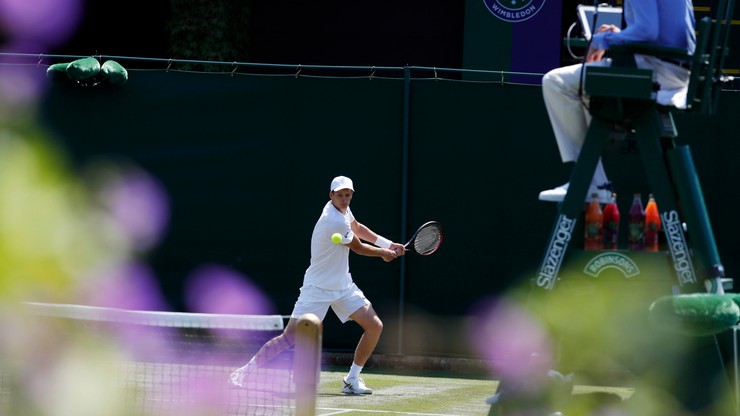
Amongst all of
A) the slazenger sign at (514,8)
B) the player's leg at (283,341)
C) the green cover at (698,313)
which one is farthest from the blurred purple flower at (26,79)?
the green cover at (698,313)

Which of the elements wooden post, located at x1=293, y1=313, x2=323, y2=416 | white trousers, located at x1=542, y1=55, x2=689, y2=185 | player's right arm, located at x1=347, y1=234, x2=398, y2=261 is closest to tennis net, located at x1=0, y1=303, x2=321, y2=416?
wooden post, located at x1=293, y1=313, x2=323, y2=416

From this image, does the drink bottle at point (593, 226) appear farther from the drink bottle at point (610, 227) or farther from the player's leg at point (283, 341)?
the player's leg at point (283, 341)

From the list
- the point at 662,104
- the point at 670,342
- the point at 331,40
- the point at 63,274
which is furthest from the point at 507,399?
the point at 331,40

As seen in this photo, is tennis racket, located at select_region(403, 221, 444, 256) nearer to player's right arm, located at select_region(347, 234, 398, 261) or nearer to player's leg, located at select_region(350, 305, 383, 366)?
player's right arm, located at select_region(347, 234, 398, 261)

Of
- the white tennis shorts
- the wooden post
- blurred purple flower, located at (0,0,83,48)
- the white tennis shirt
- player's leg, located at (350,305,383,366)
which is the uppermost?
the wooden post

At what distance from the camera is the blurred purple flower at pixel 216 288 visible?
33.1 feet

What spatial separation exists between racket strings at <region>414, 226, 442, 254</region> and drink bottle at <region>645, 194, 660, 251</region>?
3.63 metres

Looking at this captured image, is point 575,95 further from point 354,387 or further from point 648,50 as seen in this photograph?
point 354,387

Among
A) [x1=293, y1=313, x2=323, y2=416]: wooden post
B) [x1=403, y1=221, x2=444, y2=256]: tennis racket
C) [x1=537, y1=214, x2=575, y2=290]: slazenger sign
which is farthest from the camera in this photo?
[x1=403, y1=221, x2=444, y2=256]: tennis racket

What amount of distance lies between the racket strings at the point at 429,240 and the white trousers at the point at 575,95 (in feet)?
12.2

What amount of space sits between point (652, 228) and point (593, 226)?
337mm

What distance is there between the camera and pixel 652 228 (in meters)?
4.71

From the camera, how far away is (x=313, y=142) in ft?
33.0

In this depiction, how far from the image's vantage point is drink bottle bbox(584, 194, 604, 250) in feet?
14.8
